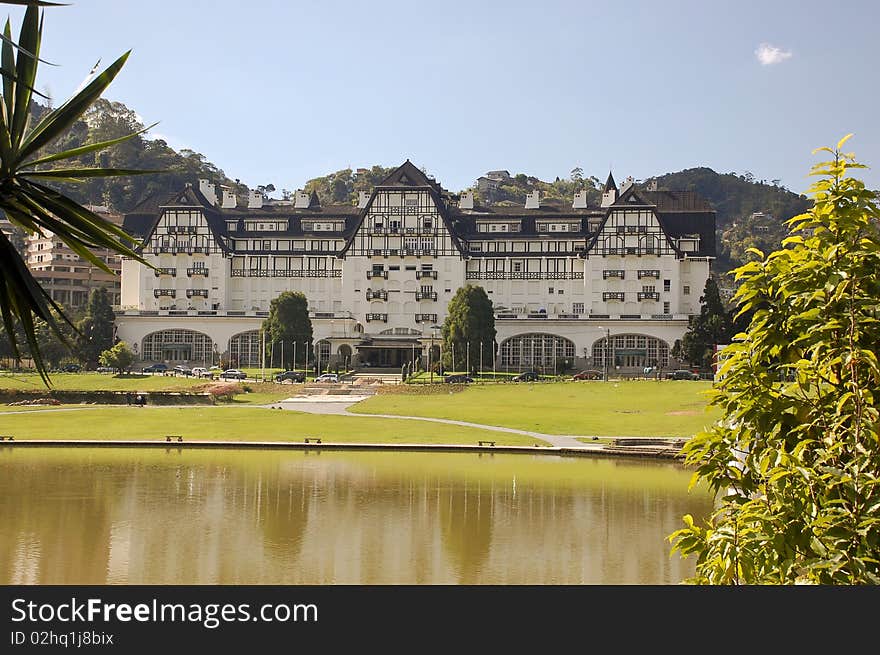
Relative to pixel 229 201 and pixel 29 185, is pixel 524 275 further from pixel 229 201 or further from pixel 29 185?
pixel 29 185

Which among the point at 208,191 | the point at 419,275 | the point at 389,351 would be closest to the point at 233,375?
the point at 389,351

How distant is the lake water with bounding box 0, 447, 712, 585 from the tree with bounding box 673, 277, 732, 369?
4582 cm

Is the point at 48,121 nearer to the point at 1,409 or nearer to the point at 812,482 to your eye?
the point at 812,482

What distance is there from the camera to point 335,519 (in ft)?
84.1

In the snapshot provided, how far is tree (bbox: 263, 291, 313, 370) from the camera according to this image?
293 feet

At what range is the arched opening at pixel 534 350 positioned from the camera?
9807cm

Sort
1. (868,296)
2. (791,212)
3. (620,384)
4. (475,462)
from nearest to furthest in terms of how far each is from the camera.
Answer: (868,296) → (475,462) → (620,384) → (791,212)

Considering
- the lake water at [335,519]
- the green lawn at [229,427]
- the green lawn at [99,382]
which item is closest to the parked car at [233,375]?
the green lawn at [99,382]

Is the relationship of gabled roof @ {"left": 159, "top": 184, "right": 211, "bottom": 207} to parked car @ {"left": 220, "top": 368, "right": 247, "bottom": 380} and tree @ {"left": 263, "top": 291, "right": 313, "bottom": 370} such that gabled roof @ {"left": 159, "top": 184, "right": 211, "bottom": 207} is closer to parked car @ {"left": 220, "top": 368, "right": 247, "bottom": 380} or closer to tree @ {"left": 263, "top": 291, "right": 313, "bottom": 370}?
tree @ {"left": 263, "top": 291, "right": 313, "bottom": 370}

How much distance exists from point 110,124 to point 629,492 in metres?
158

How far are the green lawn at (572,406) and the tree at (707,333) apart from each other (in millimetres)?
9825

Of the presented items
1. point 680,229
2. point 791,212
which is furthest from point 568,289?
point 791,212

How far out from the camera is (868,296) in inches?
245
